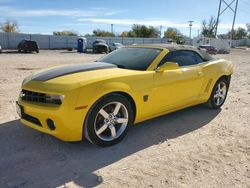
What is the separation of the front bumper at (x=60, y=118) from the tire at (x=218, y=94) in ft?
10.9

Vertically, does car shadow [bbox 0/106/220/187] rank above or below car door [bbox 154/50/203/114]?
below

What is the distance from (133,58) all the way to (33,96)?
1.86 m

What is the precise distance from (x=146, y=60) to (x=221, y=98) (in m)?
2.45

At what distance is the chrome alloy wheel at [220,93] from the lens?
608cm

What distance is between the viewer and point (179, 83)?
4.92 meters

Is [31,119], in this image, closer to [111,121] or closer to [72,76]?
[72,76]

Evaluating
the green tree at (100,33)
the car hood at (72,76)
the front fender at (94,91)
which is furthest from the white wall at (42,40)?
the front fender at (94,91)

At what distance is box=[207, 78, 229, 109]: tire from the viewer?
5.98 metres

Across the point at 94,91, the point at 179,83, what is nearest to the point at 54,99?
the point at 94,91

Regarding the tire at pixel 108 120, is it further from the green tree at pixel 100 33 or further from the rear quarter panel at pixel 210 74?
the green tree at pixel 100 33

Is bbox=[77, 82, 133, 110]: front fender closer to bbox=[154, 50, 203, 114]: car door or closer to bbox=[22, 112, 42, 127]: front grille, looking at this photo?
bbox=[22, 112, 42, 127]: front grille

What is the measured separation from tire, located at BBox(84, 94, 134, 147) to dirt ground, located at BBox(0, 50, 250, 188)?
0.15 meters

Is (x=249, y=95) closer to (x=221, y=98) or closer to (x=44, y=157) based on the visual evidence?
(x=221, y=98)

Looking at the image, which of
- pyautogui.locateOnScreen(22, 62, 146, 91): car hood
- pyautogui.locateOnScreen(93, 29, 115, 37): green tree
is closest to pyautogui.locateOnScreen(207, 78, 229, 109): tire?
pyautogui.locateOnScreen(22, 62, 146, 91): car hood
